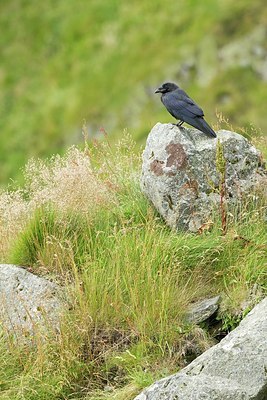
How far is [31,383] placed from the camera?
8.23m

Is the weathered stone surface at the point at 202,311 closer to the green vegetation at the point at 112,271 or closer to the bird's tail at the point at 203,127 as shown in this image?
the green vegetation at the point at 112,271

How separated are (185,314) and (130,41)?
22.5 meters

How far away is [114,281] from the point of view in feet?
29.2

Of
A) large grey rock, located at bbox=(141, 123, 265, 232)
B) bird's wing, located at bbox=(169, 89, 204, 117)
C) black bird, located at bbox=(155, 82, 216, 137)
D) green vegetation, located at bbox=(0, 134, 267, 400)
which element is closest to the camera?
green vegetation, located at bbox=(0, 134, 267, 400)

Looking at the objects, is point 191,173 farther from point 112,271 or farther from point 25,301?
point 25,301

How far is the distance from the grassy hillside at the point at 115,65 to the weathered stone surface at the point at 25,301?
15344mm

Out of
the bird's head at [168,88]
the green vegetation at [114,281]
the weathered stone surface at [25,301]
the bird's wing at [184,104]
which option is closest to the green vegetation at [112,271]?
the green vegetation at [114,281]

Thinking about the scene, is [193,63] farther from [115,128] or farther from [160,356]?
[160,356]

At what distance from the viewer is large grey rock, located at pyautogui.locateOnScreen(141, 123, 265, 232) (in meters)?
9.82

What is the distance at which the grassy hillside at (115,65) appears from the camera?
27.0 m

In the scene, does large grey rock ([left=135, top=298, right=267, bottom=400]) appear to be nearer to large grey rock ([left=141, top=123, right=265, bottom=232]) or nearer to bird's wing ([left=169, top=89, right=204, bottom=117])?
large grey rock ([left=141, top=123, right=265, bottom=232])

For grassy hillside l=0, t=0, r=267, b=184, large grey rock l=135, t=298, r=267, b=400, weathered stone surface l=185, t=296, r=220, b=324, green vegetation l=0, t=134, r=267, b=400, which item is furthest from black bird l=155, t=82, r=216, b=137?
grassy hillside l=0, t=0, r=267, b=184

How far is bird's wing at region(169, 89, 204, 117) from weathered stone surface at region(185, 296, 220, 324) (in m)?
2.52

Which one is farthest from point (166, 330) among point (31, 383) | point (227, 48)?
point (227, 48)
